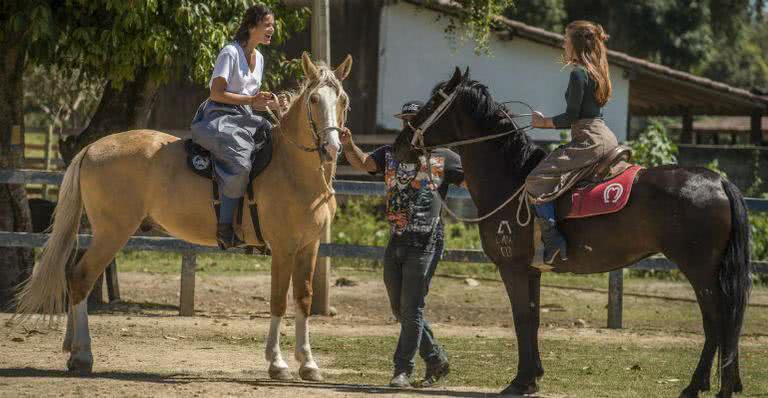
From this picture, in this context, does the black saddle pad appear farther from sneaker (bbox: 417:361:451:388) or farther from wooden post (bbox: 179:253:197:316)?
wooden post (bbox: 179:253:197:316)

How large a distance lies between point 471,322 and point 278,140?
185 inches

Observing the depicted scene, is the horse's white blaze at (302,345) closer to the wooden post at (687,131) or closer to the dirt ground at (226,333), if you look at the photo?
the dirt ground at (226,333)


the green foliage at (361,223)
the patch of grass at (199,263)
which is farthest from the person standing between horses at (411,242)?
the green foliage at (361,223)

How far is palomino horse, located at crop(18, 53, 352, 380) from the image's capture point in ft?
25.5

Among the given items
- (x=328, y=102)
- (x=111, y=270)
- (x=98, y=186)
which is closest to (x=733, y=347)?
(x=328, y=102)

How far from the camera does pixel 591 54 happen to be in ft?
23.2

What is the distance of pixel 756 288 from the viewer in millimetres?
14930

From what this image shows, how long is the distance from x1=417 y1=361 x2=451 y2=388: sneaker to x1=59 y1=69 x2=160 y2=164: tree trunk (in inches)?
249

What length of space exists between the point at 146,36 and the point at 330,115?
4378 millimetres

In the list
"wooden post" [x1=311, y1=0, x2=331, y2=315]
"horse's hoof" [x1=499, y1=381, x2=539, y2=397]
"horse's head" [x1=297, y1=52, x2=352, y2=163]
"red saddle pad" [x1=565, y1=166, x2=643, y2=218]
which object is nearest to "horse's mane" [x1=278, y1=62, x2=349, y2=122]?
"horse's head" [x1=297, y1=52, x2=352, y2=163]

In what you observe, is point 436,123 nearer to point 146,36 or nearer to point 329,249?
point 329,249

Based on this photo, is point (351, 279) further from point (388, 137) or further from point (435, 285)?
point (388, 137)

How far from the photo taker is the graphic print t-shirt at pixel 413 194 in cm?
732

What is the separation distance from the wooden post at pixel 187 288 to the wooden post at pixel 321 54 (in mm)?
1401
